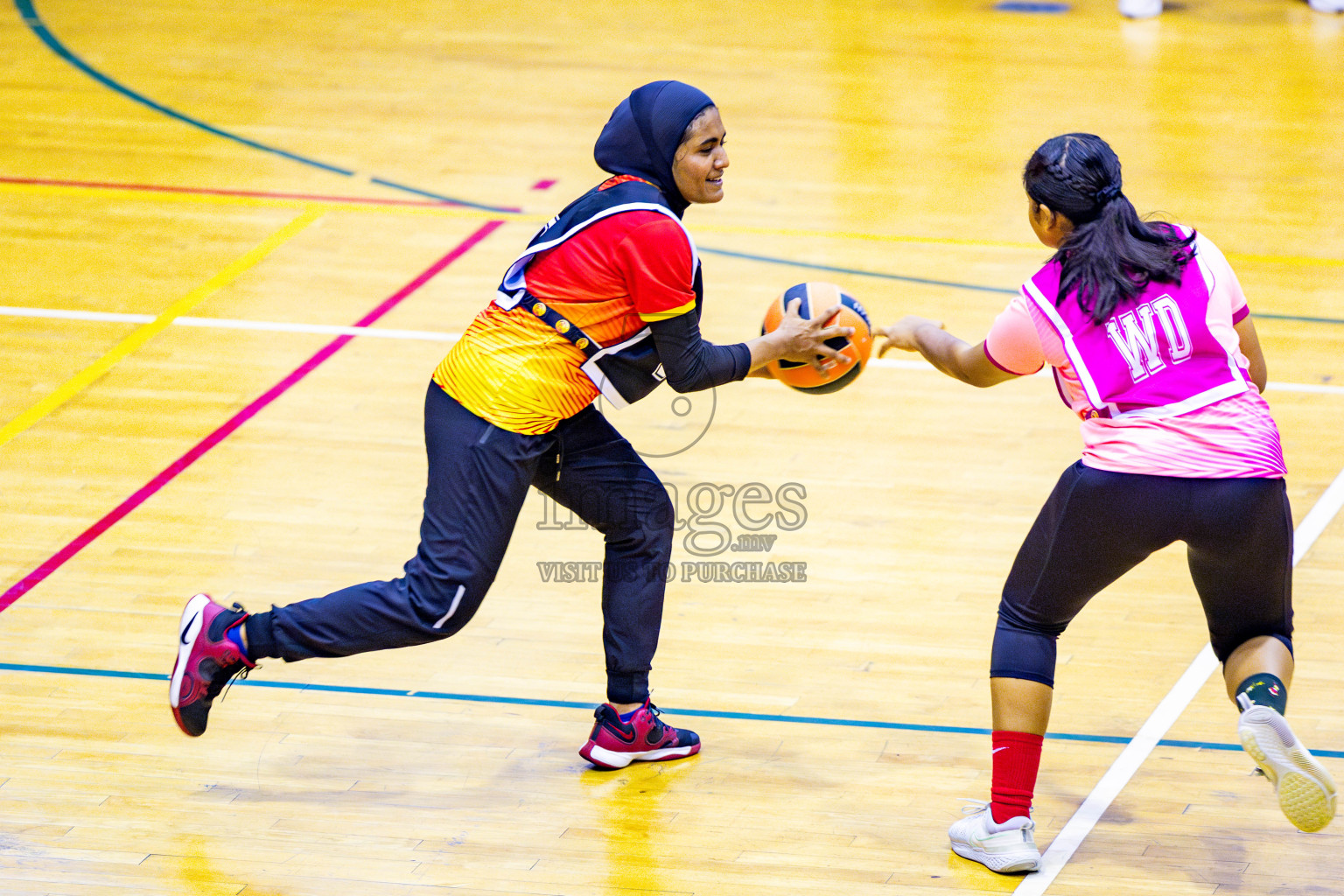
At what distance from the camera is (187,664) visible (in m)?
4.40

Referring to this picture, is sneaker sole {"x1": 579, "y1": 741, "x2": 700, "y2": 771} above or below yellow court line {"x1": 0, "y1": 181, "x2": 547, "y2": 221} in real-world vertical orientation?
below

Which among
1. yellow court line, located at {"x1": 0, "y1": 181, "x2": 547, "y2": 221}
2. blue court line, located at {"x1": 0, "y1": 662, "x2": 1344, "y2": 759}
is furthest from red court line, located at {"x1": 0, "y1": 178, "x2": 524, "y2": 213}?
blue court line, located at {"x1": 0, "y1": 662, "x2": 1344, "y2": 759}

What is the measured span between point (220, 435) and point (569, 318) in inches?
114

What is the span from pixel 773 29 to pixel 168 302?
248 inches

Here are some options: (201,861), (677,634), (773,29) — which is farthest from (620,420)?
(773,29)

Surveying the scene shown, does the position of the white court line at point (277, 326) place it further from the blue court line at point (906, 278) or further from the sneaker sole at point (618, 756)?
the sneaker sole at point (618, 756)

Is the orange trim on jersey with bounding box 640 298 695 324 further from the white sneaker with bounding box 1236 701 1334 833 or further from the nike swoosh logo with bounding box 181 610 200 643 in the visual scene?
the white sneaker with bounding box 1236 701 1334 833

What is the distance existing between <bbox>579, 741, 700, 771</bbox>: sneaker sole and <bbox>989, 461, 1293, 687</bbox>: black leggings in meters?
1.06

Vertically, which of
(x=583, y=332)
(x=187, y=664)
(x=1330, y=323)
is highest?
(x=583, y=332)

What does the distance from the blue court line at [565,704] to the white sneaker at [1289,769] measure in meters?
0.97

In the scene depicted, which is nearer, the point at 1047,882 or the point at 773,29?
the point at 1047,882

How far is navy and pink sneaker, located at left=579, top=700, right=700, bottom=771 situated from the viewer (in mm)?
4613

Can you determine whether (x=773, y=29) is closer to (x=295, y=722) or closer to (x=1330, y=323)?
(x=1330, y=323)

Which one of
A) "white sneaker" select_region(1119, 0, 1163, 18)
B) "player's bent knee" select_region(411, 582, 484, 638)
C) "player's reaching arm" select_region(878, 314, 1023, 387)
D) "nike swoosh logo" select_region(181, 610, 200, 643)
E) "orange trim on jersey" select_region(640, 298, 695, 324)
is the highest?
"orange trim on jersey" select_region(640, 298, 695, 324)
